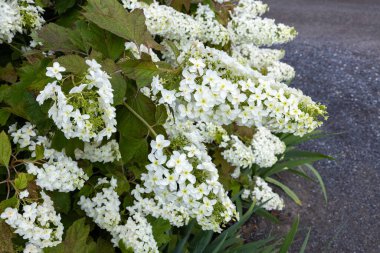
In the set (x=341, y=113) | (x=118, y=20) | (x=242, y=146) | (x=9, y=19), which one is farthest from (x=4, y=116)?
(x=341, y=113)

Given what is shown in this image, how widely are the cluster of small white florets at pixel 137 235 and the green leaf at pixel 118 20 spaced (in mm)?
631

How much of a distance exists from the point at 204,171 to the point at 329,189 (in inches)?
98.9

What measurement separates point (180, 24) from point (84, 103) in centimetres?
90

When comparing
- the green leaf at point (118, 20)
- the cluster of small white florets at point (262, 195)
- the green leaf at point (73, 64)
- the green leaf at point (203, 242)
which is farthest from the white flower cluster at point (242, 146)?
the green leaf at point (73, 64)

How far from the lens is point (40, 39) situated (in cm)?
146

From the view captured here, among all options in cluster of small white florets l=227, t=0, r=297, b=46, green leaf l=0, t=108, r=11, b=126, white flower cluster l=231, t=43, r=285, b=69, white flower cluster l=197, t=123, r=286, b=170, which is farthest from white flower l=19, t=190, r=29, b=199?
white flower cluster l=231, t=43, r=285, b=69

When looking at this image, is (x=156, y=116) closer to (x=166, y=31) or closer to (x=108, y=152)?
(x=108, y=152)

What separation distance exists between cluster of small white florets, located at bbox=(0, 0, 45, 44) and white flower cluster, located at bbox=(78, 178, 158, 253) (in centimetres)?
59

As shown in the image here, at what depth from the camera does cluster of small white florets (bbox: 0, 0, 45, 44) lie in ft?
5.18

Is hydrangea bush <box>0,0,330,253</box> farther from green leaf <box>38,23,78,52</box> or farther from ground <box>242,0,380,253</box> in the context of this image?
ground <box>242,0,380,253</box>

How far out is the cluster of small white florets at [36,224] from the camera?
1.25 m

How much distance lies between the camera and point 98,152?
1576 mm

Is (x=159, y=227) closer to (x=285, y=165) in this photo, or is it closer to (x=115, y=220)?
(x=115, y=220)

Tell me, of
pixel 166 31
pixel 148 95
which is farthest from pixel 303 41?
pixel 148 95
